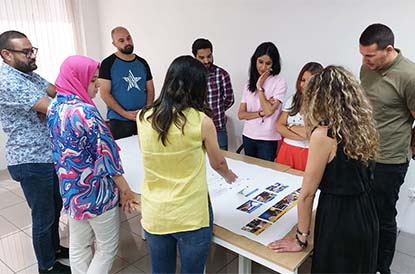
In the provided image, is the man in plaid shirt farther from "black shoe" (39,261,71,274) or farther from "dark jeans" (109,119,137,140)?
"black shoe" (39,261,71,274)

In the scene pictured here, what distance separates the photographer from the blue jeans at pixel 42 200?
6.51 feet

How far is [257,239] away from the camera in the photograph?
144 centimetres

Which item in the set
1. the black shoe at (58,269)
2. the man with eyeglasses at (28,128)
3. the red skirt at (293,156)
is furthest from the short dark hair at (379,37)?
the black shoe at (58,269)

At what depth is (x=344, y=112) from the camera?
3.97 feet

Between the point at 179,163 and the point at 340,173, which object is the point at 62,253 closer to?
the point at 179,163

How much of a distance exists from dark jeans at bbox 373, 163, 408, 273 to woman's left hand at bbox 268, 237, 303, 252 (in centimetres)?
89

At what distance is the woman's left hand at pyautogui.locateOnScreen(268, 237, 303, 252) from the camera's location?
1.36 m

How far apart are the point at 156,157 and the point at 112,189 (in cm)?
54

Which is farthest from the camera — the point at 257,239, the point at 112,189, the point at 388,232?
the point at 388,232

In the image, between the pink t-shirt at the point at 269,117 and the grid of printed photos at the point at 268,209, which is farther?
the pink t-shirt at the point at 269,117

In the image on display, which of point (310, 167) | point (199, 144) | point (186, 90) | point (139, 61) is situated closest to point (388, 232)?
point (310, 167)

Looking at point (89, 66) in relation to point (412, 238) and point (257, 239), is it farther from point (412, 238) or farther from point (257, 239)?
point (412, 238)

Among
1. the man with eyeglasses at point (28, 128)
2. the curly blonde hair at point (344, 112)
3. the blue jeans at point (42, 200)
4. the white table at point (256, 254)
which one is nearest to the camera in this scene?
the curly blonde hair at point (344, 112)

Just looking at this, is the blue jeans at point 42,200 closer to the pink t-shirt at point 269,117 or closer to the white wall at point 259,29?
the pink t-shirt at point 269,117
